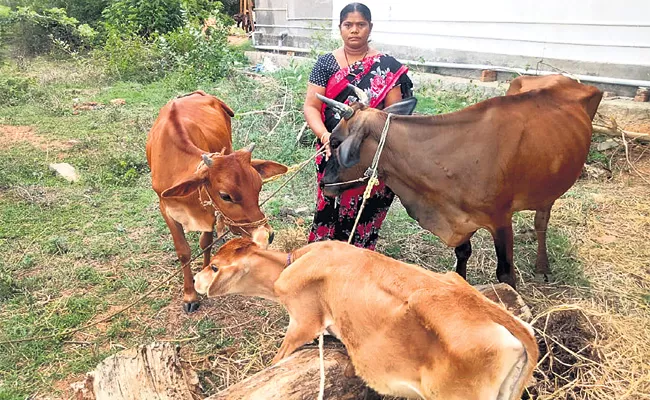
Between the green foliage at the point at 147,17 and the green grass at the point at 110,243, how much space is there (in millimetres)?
7657

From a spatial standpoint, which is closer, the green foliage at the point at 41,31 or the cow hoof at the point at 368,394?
the cow hoof at the point at 368,394

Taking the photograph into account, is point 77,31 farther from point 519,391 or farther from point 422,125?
point 519,391

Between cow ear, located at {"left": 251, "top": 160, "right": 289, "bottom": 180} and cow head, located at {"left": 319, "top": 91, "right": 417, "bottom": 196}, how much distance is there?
37cm

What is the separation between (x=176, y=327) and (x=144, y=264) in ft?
3.54

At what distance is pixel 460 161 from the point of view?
3736 mm

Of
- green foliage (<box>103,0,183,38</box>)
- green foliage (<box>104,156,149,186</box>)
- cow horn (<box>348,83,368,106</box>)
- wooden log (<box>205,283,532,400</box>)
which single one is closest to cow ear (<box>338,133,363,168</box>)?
cow horn (<box>348,83,368,106</box>)

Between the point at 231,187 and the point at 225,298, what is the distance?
1213mm

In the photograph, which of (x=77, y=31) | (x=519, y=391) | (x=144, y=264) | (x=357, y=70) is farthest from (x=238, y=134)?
(x=77, y=31)

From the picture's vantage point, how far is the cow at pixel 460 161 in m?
3.73

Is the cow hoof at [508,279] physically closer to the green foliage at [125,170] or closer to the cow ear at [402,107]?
the cow ear at [402,107]

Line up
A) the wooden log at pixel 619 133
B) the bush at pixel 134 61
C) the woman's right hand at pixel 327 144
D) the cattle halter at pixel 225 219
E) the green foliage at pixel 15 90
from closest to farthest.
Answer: the cattle halter at pixel 225 219
the woman's right hand at pixel 327 144
the wooden log at pixel 619 133
the green foliage at pixel 15 90
the bush at pixel 134 61

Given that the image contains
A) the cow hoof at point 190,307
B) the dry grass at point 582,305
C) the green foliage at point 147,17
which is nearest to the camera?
the dry grass at point 582,305

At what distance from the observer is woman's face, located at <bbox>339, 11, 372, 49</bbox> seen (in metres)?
3.81

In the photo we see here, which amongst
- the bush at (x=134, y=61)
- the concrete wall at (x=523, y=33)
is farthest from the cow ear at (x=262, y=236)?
the bush at (x=134, y=61)
